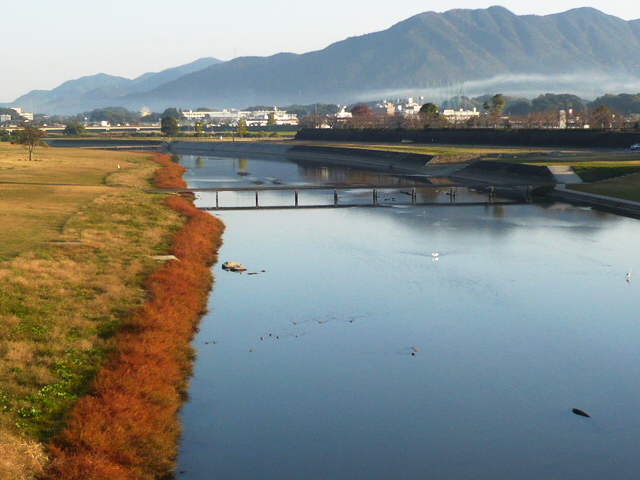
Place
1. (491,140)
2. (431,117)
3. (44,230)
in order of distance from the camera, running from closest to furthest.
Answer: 1. (44,230)
2. (491,140)
3. (431,117)

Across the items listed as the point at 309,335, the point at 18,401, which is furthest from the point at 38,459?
the point at 309,335

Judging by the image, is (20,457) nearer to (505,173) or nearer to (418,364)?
(418,364)

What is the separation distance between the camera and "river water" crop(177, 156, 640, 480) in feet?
57.1

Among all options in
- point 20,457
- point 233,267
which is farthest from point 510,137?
point 20,457

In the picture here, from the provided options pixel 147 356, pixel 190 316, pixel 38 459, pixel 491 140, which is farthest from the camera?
pixel 491 140

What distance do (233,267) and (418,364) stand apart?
16.4 m

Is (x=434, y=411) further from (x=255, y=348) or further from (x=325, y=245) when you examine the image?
(x=325, y=245)

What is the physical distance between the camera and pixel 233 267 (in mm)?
37906

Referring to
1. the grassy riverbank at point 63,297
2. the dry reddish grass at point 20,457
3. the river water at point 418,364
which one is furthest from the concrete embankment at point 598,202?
the dry reddish grass at point 20,457

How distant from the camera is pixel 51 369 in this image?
19328mm

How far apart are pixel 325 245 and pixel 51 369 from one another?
2758cm

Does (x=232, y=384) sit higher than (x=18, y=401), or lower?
lower

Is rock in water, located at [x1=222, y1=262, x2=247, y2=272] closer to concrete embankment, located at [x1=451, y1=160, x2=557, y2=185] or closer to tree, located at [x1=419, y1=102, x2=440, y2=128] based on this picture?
concrete embankment, located at [x1=451, y1=160, x2=557, y2=185]

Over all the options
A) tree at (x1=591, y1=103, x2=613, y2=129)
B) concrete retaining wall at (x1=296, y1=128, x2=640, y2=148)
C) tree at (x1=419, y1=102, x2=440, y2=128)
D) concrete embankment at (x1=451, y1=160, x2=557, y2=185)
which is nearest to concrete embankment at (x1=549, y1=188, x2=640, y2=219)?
concrete embankment at (x1=451, y1=160, x2=557, y2=185)
